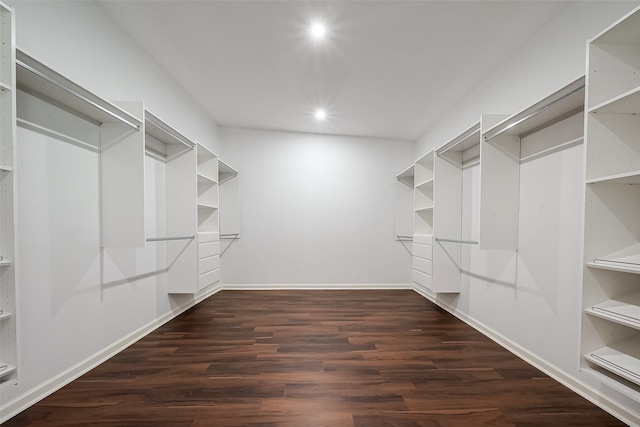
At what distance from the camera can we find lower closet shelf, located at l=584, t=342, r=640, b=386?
3.66 feet

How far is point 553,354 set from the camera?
5.91 feet

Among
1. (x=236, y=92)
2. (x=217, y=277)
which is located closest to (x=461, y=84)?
(x=236, y=92)

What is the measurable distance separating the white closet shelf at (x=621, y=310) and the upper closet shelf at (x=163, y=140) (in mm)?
3190

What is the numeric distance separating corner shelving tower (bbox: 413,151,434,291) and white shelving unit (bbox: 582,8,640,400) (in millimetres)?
1764

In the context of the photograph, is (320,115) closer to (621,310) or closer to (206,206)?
(206,206)

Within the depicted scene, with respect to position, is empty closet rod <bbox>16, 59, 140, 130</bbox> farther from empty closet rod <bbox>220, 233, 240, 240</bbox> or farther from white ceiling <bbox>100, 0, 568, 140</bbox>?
empty closet rod <bbox>220, 233, 240, 240</bbox>

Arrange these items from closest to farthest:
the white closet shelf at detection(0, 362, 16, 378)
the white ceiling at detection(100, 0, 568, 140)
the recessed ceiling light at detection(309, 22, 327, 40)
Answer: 1. the white closet shelf at detection(0, 362, 16, 378)
2. the white ceiling at detection(100, 0, 568, 140)
3. the recessed ceiling light at detection(309, 22, 327, 40)

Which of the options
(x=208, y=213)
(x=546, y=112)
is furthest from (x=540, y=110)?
(x=208, y=213)

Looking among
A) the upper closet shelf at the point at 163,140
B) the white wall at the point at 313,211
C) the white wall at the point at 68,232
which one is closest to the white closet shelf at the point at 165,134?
the upper closet shelf at the point at 163,140

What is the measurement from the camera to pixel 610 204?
1282 millimetres

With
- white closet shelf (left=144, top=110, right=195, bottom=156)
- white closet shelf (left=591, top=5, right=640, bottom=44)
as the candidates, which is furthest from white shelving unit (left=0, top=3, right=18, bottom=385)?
white closet shelf (left=591, top=5, right=640, bottom=44)

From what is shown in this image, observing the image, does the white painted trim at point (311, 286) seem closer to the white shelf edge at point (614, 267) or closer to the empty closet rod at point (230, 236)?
the empty closet rod at point (230, 236)

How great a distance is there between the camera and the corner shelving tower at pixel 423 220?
315 cm

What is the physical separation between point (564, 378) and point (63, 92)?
12.3ft
